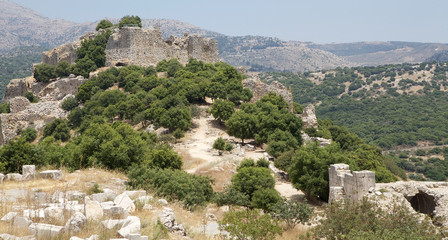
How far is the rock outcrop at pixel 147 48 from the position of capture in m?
50.5

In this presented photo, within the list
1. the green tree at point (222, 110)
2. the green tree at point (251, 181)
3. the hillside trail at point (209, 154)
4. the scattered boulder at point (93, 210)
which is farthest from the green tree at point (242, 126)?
the scattered boulder at point (93, 210)

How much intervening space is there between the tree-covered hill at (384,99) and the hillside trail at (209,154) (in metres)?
44.5

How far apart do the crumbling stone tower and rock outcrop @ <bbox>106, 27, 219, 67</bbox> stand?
117ft

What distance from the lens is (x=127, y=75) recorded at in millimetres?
45906

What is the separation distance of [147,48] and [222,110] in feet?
60.0

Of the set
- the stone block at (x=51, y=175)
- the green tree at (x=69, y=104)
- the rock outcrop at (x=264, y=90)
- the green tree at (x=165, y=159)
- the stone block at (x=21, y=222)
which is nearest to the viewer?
the stone block at (x=21, y=222)

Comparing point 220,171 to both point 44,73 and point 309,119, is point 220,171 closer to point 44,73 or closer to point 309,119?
point 309,119

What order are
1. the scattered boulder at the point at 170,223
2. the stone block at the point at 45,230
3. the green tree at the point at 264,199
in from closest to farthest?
the stone block at the point at 45,230 → the scattered boulder at the point at 170,223 → the green tree at the point at 264,199

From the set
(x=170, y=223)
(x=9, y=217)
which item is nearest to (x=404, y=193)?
(x=170, y=223)

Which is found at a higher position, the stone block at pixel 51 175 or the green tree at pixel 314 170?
the stone block at pixel 51 175

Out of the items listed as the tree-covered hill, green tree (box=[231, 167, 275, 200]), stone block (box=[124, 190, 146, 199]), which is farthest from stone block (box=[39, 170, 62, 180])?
the tree-covered hill

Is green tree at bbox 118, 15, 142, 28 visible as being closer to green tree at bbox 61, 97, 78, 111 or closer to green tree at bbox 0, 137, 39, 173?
green tree at bbox 61, 97, 78, 111

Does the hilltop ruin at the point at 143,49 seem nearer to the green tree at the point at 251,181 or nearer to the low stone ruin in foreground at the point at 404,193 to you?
the green tree at the point at 251,181

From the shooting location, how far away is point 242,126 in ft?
112
